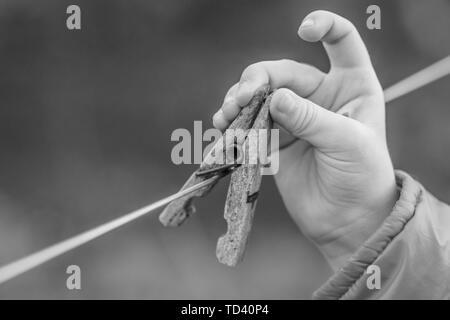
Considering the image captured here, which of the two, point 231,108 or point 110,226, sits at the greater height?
point 231,108

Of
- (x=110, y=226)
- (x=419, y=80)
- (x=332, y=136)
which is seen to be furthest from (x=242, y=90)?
(x=419, y=80)

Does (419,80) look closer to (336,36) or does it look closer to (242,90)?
(336,36)

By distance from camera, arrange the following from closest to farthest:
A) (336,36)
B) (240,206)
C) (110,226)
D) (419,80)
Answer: (110,226), (240,206), (336,36), (419,80)

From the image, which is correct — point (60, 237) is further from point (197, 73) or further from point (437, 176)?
point (437, 176)

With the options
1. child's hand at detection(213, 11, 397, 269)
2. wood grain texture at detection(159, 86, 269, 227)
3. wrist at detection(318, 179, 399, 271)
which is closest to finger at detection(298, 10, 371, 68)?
child's hand at detection(213, 11, 397, 269)

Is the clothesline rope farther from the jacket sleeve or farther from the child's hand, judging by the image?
the jacket sleeve

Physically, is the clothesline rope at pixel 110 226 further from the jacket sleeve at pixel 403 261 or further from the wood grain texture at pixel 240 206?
the jacket sleeve at pixel 403 261
